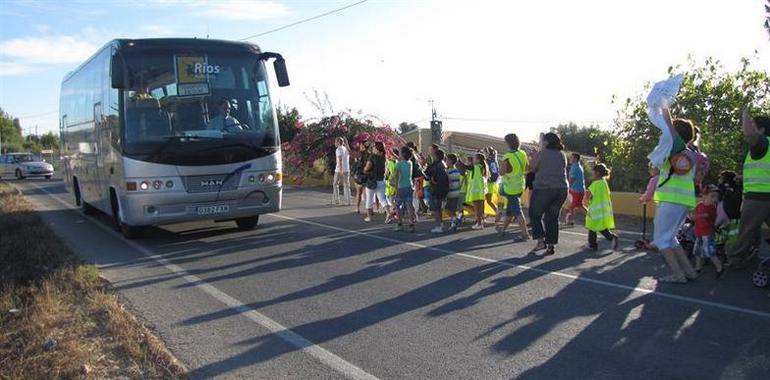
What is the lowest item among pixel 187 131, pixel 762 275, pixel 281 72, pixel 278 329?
pixel 278 329

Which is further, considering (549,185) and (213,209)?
(213,209)

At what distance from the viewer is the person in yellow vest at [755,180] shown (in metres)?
6.89

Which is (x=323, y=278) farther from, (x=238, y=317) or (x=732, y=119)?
(x=732, y=119)

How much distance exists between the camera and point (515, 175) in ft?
33.8

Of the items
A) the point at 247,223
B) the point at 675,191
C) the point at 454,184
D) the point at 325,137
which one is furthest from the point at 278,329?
the point at 325,137

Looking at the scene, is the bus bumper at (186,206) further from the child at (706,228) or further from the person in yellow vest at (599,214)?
the child at (706,228)

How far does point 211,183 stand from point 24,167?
28328mm

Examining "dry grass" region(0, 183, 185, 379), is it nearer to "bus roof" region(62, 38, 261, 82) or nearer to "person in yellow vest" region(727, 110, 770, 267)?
"bus roof" region(62, 38, 261, 82)

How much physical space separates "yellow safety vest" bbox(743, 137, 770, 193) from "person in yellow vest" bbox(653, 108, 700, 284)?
67cm

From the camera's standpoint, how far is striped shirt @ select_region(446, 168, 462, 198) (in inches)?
487

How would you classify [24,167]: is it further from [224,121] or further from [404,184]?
[404,184]

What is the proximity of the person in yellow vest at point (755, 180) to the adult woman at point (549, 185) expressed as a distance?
2284mm

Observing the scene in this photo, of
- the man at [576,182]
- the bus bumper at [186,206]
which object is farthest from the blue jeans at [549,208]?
the bus bumper at [186,206]

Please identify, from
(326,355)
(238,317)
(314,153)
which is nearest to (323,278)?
(238,317)
